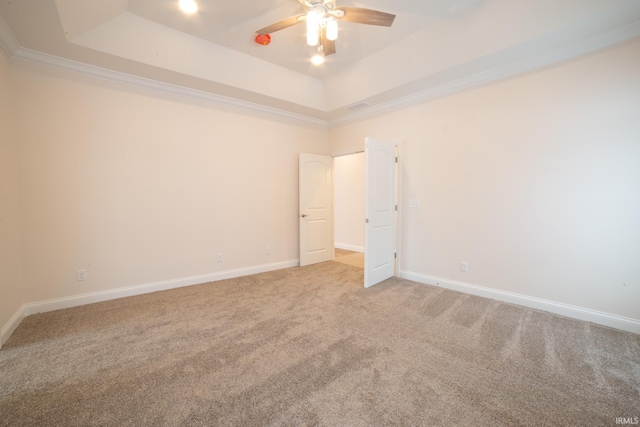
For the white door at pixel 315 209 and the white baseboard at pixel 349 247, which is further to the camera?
the white baseboard at pixel 349 247

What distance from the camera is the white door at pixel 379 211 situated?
11.7ft

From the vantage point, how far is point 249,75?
3.61 m

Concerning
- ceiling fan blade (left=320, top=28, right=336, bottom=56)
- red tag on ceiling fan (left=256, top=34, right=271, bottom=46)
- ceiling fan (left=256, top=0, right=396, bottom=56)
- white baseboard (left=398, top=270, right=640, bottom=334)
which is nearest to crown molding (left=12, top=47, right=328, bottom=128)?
red tag on ceiling fan (left=256, top=34, right=271, bottom=46)

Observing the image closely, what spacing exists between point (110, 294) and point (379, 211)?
3.62 meters

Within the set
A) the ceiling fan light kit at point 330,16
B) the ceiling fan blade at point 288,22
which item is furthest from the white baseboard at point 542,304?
the ceiling fan blade at point 288,22

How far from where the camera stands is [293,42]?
3.19m

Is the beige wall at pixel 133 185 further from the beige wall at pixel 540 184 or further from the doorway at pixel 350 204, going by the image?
the beige wall at pixel 540 184

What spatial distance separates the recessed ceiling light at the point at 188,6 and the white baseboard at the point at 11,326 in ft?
11.1

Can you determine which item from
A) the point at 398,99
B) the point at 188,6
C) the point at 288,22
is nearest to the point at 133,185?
the point at 188,6

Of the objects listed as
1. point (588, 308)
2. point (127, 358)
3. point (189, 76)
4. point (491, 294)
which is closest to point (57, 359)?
point (127, 358)

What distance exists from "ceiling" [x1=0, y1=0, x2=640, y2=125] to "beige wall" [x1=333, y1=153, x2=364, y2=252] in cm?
255

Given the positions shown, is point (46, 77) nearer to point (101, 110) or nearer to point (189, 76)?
point (101, 110)

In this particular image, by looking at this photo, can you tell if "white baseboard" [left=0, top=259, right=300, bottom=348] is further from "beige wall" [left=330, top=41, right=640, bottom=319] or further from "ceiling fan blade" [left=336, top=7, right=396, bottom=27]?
"ceiling fan blade" [left=336, top=7, right=396, bottom=27]

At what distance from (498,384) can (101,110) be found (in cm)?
468
